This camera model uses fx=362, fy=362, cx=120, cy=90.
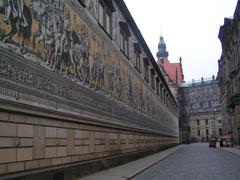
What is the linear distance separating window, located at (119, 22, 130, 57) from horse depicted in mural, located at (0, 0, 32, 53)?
35.9 feet

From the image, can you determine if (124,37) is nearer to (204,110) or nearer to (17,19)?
(17,19)

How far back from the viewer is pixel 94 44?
45.0 ft

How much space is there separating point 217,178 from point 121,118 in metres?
7.13

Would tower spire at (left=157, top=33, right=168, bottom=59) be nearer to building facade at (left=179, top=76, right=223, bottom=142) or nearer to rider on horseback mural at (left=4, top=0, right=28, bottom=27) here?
building facade at (left=179, top=76, right=223, bottom=142)

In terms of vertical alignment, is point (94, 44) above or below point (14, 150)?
above

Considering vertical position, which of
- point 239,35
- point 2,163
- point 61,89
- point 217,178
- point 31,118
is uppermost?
point 239,35

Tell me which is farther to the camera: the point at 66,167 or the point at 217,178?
the point at 217,178

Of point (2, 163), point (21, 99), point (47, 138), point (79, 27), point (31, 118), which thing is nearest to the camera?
point (2, 163)

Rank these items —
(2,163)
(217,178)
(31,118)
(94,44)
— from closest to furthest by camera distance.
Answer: (2,163), (31,118), (217,178), (94,44)

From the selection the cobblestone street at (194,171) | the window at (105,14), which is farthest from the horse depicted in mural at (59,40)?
the cobblestone street at (194,171)

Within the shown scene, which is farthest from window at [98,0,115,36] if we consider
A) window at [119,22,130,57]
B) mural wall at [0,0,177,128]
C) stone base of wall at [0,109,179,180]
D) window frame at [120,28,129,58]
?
stone base of wall at [0,109,179,180]

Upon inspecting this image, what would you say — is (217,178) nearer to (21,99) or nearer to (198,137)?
(21,99)

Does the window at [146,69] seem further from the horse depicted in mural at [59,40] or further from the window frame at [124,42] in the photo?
the horse depicted in mural at [59,40]

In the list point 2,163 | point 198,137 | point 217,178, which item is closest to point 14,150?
point 2,163
